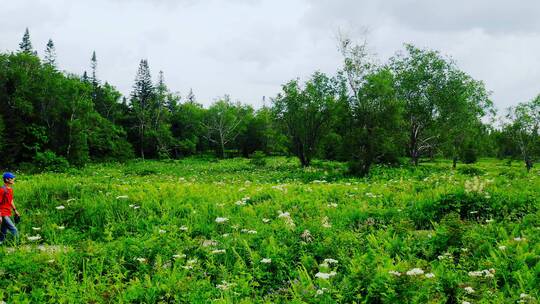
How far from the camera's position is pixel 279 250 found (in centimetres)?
664

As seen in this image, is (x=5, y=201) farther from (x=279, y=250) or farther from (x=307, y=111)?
(x=307, y=111)

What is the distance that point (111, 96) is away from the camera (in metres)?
66.9

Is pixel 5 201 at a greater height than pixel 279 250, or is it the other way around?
pixel 5 201

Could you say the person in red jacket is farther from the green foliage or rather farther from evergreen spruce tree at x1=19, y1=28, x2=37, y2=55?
evergreen spruce tree at x1=19, y1=28, x2=37, y2=55

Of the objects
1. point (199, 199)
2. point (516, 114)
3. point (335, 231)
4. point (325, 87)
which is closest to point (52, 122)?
point (325, 87)

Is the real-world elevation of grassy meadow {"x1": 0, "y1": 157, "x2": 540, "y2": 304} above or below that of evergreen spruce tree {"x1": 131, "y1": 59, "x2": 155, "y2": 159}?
below

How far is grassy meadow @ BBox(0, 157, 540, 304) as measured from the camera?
518 centimetres

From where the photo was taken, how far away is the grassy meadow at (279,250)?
17.0 feet

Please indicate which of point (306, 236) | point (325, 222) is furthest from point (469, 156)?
point (306, 236)

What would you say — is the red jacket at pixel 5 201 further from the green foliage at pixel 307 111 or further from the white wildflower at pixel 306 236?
the green foliage at pixel 307 111

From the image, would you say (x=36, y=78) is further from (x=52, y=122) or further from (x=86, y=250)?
(x=86, y=250)

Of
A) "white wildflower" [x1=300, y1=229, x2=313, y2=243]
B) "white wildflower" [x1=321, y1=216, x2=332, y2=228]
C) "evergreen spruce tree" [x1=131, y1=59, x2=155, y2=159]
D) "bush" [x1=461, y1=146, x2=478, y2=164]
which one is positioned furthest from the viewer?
"evergreen spruce tree" [x1=131, y1=59, x2=155, y2=159]

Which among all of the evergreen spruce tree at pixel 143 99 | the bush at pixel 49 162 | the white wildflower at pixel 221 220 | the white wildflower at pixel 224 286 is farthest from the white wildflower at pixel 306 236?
the evergreen spruce tree at pixel 143 99

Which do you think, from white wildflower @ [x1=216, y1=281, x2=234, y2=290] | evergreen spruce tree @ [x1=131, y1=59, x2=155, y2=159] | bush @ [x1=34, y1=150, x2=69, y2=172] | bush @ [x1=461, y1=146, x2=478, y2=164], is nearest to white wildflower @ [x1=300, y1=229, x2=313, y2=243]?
white wildflower @ [x1=216, y1=281, x2=234, y2=290]
